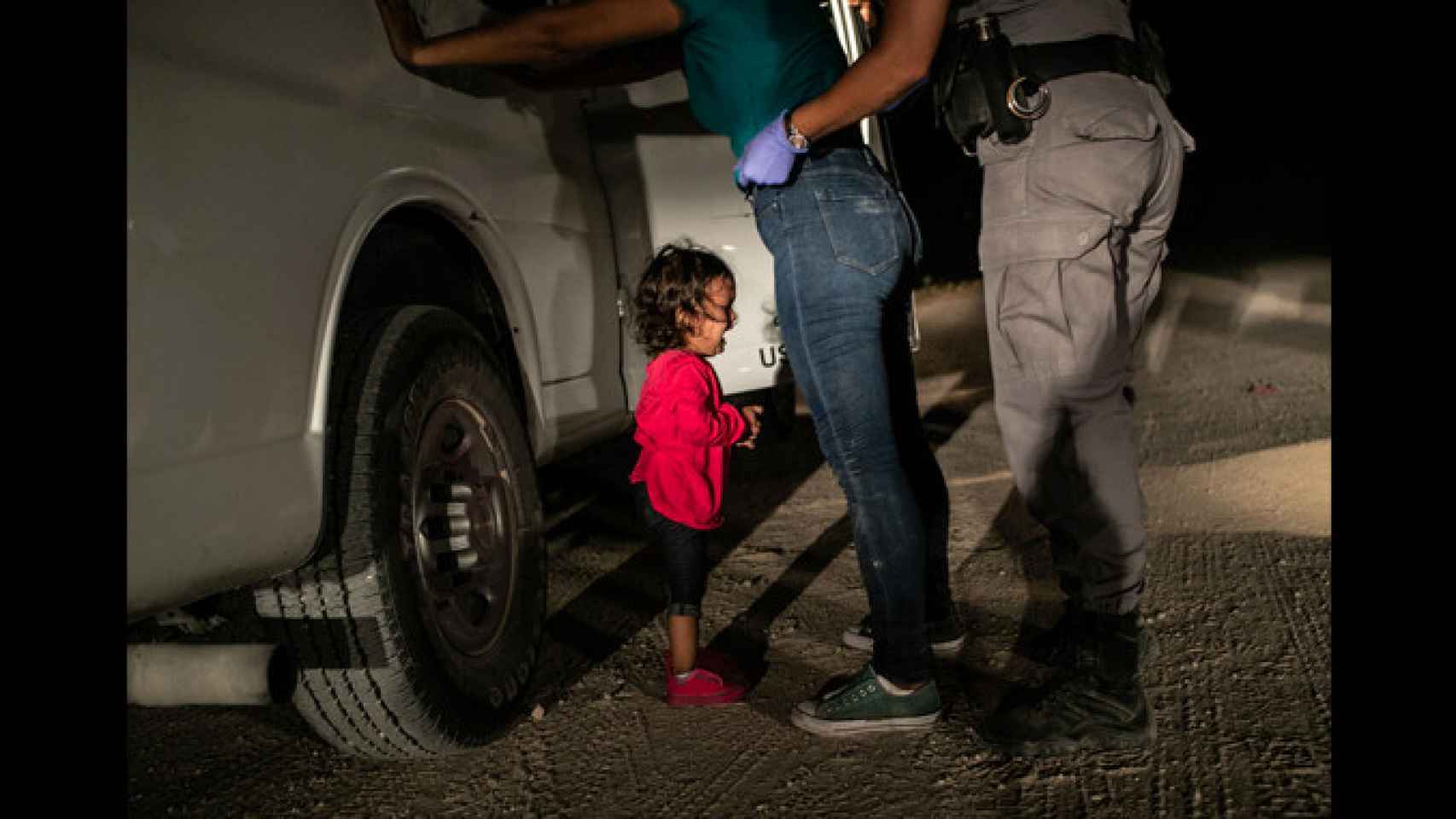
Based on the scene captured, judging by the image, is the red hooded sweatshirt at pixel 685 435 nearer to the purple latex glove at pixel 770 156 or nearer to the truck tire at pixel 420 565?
the truck tire at pixel 420 565

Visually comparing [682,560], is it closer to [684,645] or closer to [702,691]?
[684,645]

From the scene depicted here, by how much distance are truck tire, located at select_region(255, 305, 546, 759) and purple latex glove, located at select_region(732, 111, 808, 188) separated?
2.59 feet

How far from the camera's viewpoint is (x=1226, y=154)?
60.9 ft

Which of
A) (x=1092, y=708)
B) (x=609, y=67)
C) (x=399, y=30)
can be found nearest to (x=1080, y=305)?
(x=1092, y=708)

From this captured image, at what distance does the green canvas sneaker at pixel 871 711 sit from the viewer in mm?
2295

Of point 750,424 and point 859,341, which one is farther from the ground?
point 859,341

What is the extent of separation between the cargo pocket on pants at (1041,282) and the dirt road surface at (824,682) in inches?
33.5

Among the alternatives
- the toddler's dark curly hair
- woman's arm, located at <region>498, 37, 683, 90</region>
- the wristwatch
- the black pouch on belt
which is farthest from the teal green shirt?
woman's arm, located at <region>498, 37, 683, 90</region>

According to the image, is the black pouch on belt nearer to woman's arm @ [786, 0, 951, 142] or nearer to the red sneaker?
woman's arm @ [786, 0, 951, 142]

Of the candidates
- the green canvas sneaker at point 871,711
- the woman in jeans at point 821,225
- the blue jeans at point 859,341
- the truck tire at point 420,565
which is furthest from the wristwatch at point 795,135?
the green canvas sneaker at point 871,711

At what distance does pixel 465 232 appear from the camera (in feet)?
8.23

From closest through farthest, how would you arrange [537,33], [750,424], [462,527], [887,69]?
[887,69], [537,33], [462,527], [750,424]

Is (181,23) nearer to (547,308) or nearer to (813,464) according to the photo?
(547,308)

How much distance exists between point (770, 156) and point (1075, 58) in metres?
0.66
